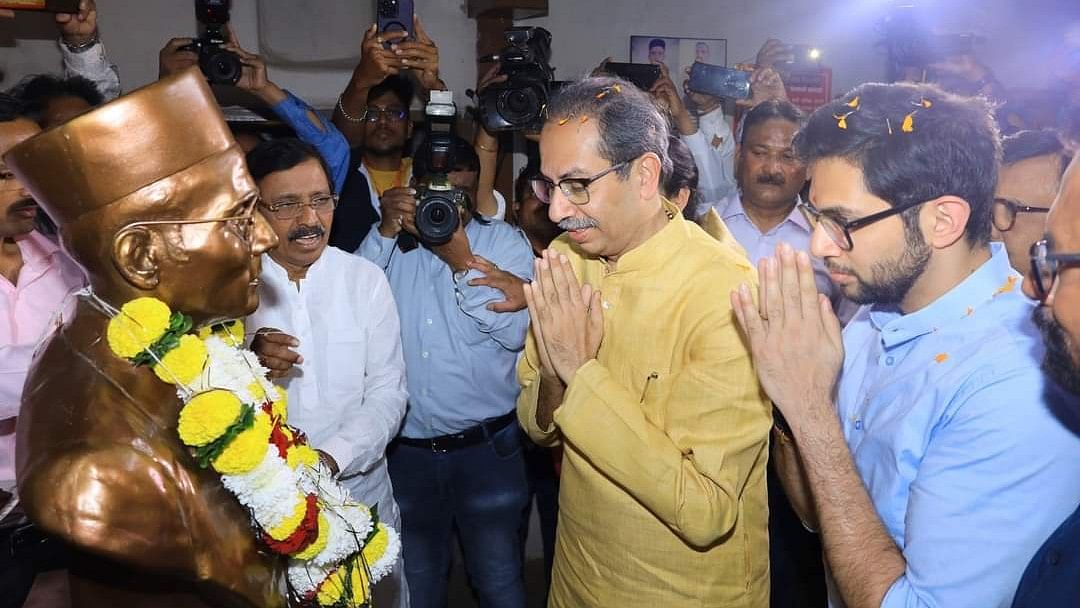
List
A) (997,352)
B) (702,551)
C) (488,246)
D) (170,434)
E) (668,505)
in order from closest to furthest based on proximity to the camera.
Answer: (997,352) → (170,434) → (668,505) → (702,551) → (488,246)

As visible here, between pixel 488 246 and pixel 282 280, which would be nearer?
pixel 282 280

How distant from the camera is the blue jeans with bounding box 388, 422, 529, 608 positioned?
2992 mm

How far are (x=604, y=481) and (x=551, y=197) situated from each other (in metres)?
0.73

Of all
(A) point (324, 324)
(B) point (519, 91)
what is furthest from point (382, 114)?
(A) point (324, 324)

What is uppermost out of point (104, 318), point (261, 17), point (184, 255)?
point (261, 17)

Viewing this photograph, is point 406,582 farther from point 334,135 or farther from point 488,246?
point 334,135

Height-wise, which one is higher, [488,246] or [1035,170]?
[1035,170]

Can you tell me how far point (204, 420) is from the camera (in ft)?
4.88

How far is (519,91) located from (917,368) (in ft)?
6.88

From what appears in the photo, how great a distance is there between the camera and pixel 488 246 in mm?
3184

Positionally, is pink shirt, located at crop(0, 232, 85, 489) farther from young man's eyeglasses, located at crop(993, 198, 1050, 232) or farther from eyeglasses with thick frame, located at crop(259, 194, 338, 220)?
young man's eyeglasses, located at crop(993, 198, 1050, 232)

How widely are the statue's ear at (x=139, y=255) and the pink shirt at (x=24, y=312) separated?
1070 millimetres

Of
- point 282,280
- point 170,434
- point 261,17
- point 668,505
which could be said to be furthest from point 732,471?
point 261,17

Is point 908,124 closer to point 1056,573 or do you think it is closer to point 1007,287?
point 1007,287
